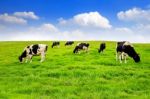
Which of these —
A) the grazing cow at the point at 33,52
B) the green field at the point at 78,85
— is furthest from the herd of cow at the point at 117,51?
the green field at the point at 78,85

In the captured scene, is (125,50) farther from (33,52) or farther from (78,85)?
(78,85)

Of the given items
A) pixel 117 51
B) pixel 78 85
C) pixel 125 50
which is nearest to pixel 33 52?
pixel 117 51

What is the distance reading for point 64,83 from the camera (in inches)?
860

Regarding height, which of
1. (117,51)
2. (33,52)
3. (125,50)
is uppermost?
(125,50)

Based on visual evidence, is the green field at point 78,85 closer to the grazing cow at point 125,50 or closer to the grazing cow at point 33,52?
the grazing cow at point 125,50

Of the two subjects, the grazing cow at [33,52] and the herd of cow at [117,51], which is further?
the grazing cow at [33,52]

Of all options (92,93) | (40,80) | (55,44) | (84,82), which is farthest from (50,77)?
(55,44)

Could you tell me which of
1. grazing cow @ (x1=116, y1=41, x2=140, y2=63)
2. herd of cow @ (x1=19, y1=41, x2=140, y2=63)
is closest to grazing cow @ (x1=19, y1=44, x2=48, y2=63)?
herd of cow @ (x1=19, y1=41, x2=140, y2=63)

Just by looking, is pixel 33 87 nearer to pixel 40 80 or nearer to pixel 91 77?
pixel 40 80

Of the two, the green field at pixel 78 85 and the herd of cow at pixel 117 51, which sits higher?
the herd of cow at pixel 117 51

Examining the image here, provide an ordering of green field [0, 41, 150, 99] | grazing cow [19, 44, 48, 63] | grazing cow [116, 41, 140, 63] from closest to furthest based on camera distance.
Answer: green field [0, 41, 150, 99], grazing cow [116, 41, 140, 63], grazing cow [19, 44, 48, 63]

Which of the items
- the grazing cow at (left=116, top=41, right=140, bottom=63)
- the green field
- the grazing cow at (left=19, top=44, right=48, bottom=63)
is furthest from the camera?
the grazing cow at (left=19, top=44, right=48, bottom=63)

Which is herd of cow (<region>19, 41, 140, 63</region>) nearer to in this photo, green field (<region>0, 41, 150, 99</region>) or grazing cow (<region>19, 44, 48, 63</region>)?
grazing cow (<region>19, 44, 48, 63</region>)

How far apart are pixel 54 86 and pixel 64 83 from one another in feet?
3.30
